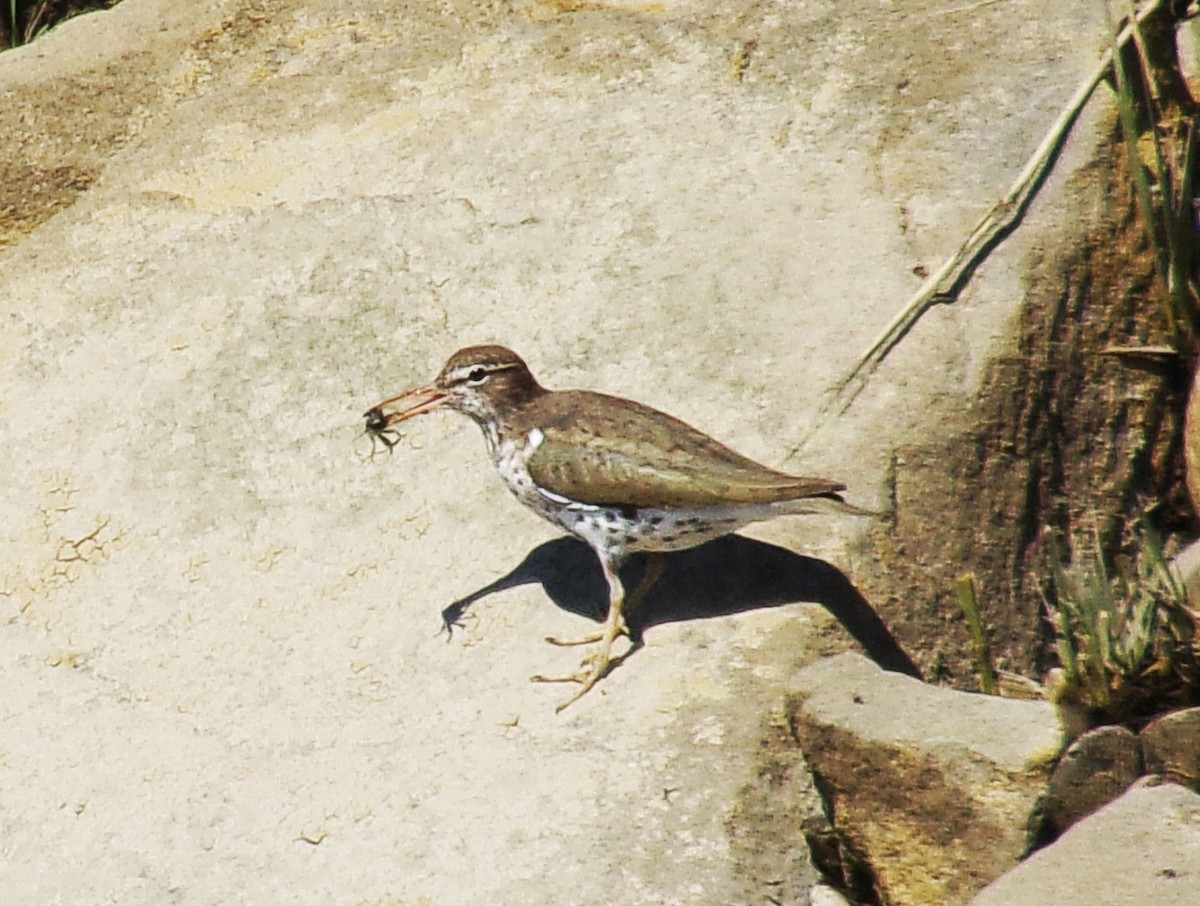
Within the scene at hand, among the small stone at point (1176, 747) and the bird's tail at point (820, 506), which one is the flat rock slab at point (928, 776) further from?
the bird's tail at point (820, 506)

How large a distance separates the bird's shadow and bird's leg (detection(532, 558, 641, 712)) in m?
0.12

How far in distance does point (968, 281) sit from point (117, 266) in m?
3.60

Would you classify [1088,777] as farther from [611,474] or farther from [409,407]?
[409,407]

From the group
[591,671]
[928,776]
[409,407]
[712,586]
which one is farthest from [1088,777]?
[409,407]

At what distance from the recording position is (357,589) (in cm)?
692

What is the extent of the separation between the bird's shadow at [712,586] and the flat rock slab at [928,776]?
801mm

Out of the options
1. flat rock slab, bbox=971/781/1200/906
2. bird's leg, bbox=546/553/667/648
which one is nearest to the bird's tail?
bird's leg, bbox=546/553/667/648

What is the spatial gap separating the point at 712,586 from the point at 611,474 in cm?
59

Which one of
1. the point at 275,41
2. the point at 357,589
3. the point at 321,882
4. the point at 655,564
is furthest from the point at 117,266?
the point at 321,882

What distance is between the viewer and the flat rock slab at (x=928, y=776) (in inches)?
204

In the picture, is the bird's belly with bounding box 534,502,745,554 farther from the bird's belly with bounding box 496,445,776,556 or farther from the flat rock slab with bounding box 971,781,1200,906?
the flat rock slab with bounding box 971,781,1200,906

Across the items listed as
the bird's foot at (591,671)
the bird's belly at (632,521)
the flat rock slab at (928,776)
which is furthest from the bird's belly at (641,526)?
the flat rock slab at (928,776)

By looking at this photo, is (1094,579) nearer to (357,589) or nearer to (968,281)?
(968,281)

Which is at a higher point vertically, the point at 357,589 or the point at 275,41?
the point at 275,41
